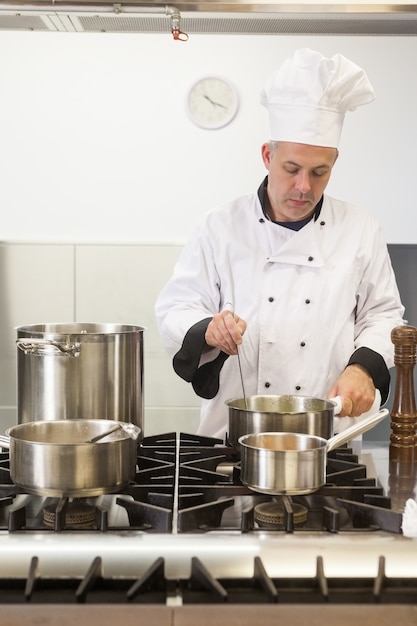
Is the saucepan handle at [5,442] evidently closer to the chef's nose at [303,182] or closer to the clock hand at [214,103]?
the chef's nose at [303,182]

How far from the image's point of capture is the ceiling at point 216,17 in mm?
1549

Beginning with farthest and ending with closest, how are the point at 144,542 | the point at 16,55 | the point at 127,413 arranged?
1. the point at 16,55
2. the point at 127,413
3. the point at 144,542

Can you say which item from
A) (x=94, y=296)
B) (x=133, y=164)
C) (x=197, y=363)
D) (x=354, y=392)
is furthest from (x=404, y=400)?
(x=133, y=164)

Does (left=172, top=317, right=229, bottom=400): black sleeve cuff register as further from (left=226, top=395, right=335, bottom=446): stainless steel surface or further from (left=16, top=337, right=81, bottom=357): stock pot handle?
(left=16, top=337, right=81, bottom=357): stock pot handle

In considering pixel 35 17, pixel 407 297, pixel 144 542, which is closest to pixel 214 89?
pixel 407 297

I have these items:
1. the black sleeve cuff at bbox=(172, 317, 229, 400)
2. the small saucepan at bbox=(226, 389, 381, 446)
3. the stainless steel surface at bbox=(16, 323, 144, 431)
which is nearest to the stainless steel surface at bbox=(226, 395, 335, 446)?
the small saucepan at bbox=(226, 389, 381, 446)

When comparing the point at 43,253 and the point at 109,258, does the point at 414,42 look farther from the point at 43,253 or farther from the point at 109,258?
the point at 43,253

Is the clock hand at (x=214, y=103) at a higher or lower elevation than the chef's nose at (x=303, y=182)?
higher

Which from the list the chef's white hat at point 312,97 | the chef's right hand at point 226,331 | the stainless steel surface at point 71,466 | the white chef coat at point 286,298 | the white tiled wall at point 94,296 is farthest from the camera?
the white tiled wall at point 94,296

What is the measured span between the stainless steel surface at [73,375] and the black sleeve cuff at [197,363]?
0.39 m

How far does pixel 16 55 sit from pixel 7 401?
5.20ft

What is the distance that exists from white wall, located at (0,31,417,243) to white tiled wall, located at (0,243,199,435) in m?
0.08

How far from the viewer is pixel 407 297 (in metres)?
3.59

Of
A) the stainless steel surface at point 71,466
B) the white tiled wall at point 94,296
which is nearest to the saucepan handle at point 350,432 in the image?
the stainless steel surface at point 71,466
